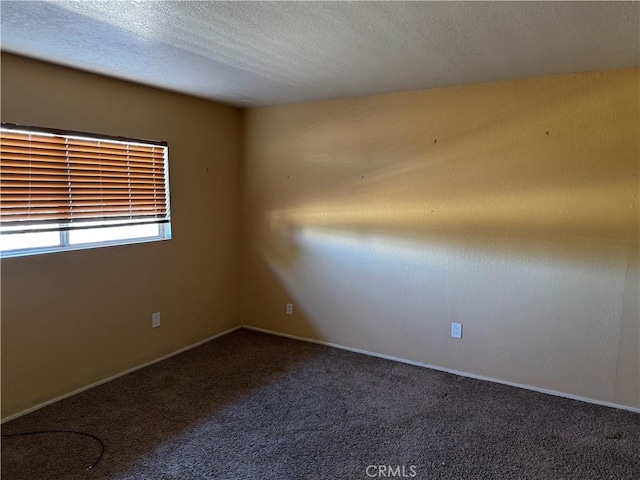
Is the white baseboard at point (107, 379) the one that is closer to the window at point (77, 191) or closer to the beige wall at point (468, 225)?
the beige wall at point (468, 225)

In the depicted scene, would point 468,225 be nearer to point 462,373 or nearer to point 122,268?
point 462,373

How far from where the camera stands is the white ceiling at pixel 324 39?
5.97 ft

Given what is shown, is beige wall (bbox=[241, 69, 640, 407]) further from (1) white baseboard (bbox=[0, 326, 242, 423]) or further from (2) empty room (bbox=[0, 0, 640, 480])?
(1) white baseboard (bbox=[0, 326, 242, 423])

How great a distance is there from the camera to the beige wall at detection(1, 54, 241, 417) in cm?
261

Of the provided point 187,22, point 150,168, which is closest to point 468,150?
point 187,22

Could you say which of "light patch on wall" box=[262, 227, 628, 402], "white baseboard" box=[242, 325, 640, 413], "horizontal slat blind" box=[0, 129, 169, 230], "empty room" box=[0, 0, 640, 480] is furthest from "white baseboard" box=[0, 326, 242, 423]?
"horizontal slat blind" box=[0, 129, 169, 230]

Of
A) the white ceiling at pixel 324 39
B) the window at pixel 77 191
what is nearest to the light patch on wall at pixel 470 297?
the white ceiling at pixel 324 39

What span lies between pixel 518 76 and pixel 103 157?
2900 millimetres

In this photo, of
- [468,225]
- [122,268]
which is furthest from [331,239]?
[122,268]

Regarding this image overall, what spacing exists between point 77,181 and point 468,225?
274 centimetres

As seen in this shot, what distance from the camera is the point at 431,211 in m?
3.33

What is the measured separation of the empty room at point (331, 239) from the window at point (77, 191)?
14 mm

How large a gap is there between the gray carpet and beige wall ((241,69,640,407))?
1.19ft

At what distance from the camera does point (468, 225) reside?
3.19 meters
